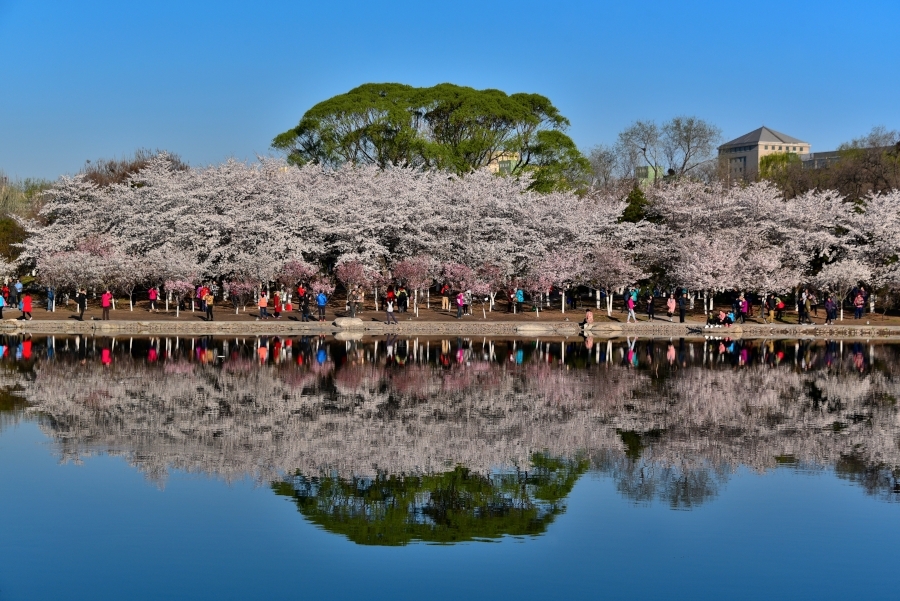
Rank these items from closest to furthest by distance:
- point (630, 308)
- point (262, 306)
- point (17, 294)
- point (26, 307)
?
point (26, 307)
point (262, 306)
point (630, 308)
point (17, 294)

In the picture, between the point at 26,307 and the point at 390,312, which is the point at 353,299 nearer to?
the point at 390,312

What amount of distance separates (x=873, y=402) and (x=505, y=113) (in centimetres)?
5375

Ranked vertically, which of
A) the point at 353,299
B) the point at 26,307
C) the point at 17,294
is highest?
the point at 17,294

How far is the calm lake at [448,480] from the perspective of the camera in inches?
533

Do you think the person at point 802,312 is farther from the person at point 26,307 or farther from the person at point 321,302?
the person at point 26,307

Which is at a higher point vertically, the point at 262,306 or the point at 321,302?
the point at 321,302

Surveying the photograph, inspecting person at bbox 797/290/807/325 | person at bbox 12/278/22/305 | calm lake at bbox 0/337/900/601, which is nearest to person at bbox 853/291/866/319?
person at bbox 797/290/807/325

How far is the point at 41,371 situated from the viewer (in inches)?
1217

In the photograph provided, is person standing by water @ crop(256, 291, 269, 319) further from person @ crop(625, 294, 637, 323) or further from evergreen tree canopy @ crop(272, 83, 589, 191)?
evergreen tree canopy @ crop(272, 83, 589, 191)

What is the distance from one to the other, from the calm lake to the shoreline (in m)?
14.2

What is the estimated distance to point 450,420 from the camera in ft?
78.0

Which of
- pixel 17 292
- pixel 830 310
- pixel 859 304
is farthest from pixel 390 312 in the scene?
pixel 859 304

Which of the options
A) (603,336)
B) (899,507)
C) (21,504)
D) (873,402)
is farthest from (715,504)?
(603,336)

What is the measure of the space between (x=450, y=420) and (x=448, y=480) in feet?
18.3
